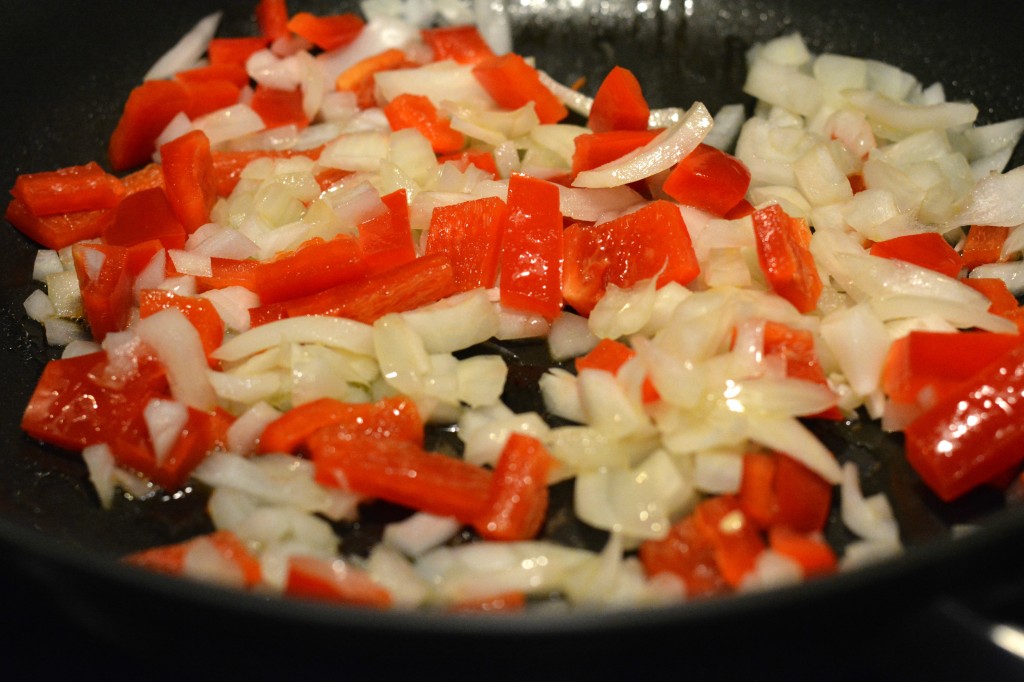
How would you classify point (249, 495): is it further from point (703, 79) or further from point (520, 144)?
point (703, 79)

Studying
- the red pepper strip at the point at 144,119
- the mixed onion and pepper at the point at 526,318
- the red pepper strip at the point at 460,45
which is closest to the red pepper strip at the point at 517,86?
the mixed onion and pepper at the point at 526,318

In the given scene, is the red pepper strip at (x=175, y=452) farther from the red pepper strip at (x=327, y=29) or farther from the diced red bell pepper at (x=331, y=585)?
the red pepper strip at (x=327, y=29)

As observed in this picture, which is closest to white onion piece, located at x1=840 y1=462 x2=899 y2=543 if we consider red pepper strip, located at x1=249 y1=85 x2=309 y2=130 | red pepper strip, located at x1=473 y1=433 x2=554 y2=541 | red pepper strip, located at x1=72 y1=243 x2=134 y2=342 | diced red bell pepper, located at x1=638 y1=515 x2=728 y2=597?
diced red bell pepper, located at x1=638 y1=515 x2=728 y2=597

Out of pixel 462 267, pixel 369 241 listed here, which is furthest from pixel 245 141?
pixel 462 267

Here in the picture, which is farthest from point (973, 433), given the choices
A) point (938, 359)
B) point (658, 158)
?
point (658, 158)

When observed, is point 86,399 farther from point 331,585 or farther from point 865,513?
point 865,513
